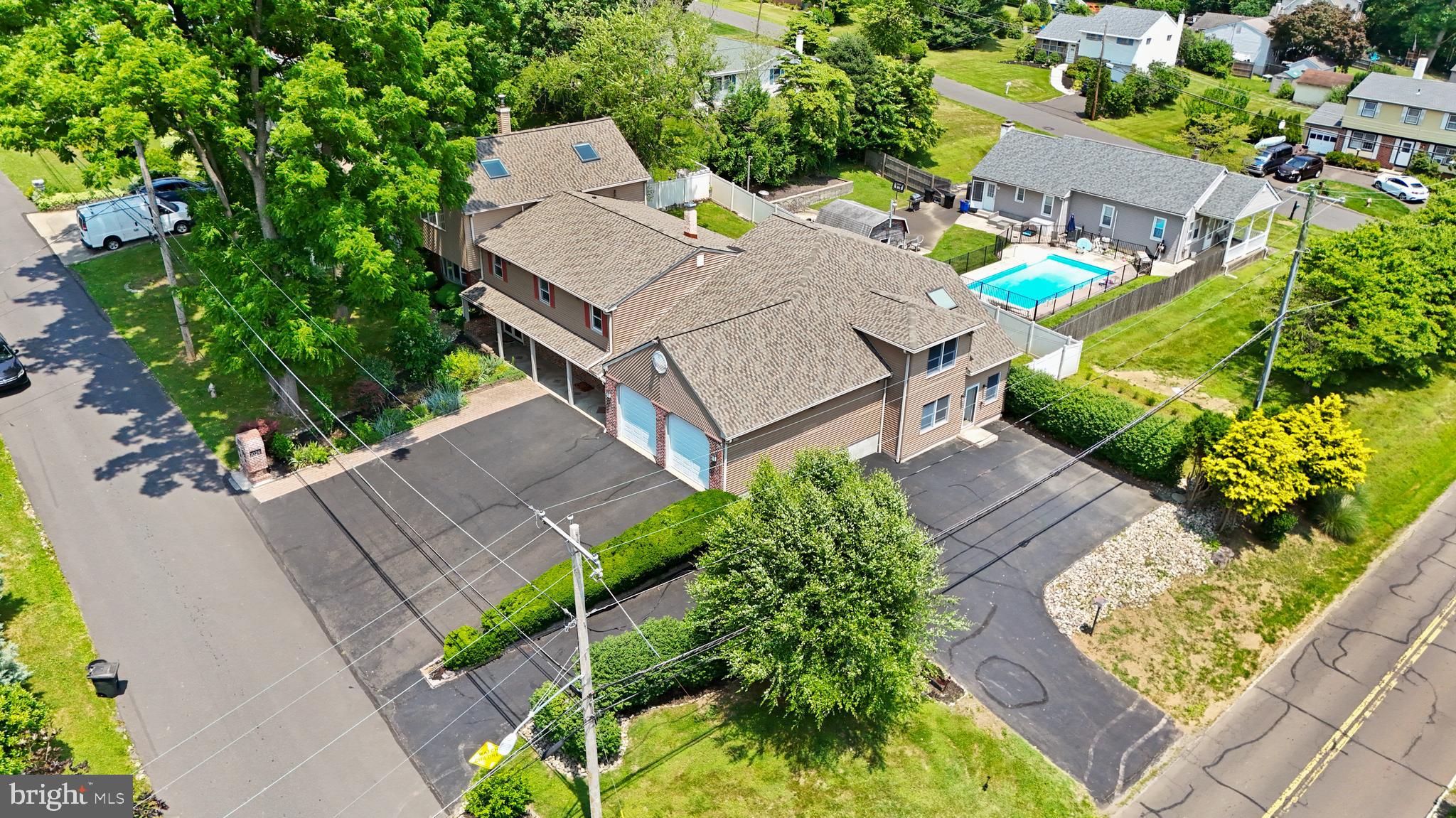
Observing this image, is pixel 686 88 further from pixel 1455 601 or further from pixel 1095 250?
pixel 1455 601

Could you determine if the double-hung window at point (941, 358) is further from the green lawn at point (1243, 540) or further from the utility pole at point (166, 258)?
the utility pole at point (166, 258)

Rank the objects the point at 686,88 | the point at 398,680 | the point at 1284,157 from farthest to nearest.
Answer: the point at 1284,157, the point at 686,88, the point at 398,680

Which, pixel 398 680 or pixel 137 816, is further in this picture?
pixel 398 680

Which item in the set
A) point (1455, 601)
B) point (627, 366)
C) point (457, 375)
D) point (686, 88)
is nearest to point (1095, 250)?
point (686, 88)

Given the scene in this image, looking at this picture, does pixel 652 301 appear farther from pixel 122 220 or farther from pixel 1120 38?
pixel 1120 38

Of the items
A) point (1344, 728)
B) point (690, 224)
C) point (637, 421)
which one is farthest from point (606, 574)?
point (1344, 728)

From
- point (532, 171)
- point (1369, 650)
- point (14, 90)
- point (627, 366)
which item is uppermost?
point (14, 90)

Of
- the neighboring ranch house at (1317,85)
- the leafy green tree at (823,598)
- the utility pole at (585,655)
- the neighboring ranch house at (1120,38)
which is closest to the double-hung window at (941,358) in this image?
the leafy green tree at (823,598)
